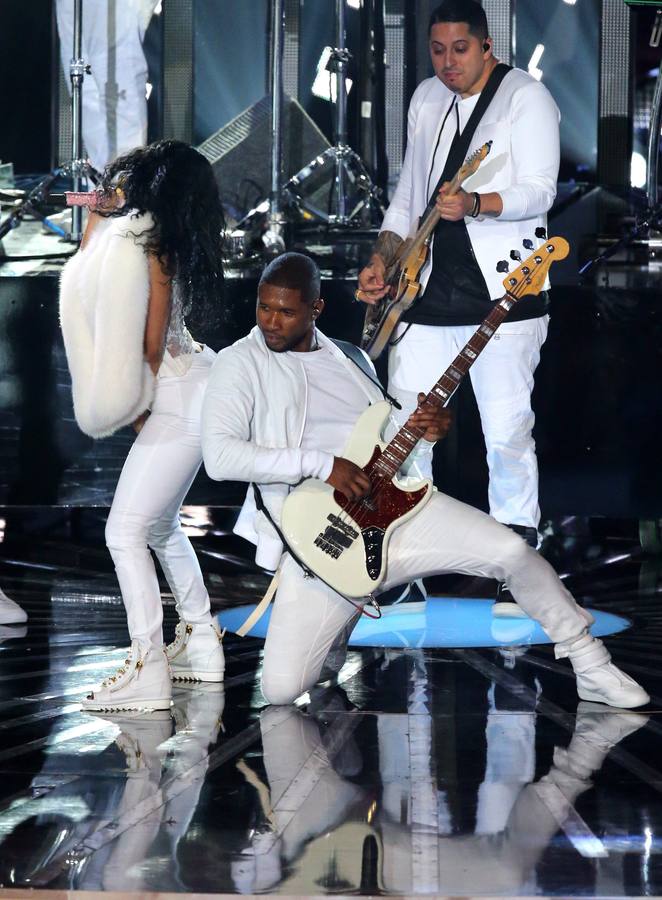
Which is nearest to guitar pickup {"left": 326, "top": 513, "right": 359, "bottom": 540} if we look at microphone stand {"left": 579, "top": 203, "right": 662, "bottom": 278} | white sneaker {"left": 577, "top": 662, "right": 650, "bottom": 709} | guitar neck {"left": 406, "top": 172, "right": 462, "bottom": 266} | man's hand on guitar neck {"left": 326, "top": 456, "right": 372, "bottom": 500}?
man's hand on guitar neck {"left": 326, "top": 456, "right": 372, "bottom": 500}

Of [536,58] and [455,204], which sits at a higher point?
[536,58]

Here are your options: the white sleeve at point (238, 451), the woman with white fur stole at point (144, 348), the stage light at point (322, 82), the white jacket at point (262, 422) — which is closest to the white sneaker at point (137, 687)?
the woman with white fur stole at point (144, 348)

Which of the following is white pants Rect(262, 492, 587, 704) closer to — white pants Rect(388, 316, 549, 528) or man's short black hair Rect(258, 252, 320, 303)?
man's short black hair Rect(258, 252, 320, 303)

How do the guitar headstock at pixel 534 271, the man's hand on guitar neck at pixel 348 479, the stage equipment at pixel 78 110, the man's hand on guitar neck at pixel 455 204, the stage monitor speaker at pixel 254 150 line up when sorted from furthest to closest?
1. the stage monitor speaker at pixel 254 150
2. the stage equipment at pixel 78 110
3. the man's hand on guitar neck at pixel 455 204
4. the guitar headstock at pixel 534 271
5. the man's hand on guitar neck at pixel 348 479

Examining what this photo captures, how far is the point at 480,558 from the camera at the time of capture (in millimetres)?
3736

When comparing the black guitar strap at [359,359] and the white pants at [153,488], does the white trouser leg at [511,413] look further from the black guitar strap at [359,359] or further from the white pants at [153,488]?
the white pants at [153,488]

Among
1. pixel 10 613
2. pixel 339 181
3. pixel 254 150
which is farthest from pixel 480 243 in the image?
pixel 254 150

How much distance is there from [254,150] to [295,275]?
3.90 m

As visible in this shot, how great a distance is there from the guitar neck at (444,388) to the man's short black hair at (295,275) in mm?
430

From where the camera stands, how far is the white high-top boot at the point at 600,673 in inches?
146

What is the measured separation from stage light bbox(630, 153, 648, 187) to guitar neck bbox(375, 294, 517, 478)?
3.97 meters

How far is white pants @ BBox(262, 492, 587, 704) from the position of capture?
3.70 m

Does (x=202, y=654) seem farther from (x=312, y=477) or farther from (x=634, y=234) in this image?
(x=634, y=234)

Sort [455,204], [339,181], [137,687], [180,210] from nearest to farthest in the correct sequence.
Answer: [137,687] → [180,210] → [455,204] → [339,181]
